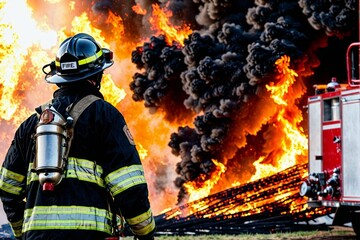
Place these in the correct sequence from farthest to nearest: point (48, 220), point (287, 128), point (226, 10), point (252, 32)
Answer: point (226, 10)
point (252, 32)
point (287, 128)
point (48, 220)

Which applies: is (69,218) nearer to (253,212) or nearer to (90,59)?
(90,59)

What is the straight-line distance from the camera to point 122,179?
12.6 feet

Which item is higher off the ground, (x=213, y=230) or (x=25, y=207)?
(x=213, y=230)

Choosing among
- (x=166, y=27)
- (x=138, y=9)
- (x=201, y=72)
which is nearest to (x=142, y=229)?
(x=201, y=72)

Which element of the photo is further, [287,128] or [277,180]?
[287,128]

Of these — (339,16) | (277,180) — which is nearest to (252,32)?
(339,16)

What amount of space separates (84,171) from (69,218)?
243 mm

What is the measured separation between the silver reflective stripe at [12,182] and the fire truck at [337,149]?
6675mm

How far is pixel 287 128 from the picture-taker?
16766 millimetres

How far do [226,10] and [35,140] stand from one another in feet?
51.0

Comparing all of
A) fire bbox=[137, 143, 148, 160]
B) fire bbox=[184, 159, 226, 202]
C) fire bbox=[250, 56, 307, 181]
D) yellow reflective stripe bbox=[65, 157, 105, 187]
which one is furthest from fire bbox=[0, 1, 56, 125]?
yellow reflective stripe bbox=[65, 157, 105, 187]

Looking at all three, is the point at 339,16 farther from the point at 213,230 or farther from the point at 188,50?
the point at 213,230

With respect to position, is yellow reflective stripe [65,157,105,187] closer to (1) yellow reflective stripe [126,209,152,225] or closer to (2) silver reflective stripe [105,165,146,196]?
(2) silver reflective stripe [105,165,146,196]

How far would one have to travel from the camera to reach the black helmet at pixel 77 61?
4.10 m
